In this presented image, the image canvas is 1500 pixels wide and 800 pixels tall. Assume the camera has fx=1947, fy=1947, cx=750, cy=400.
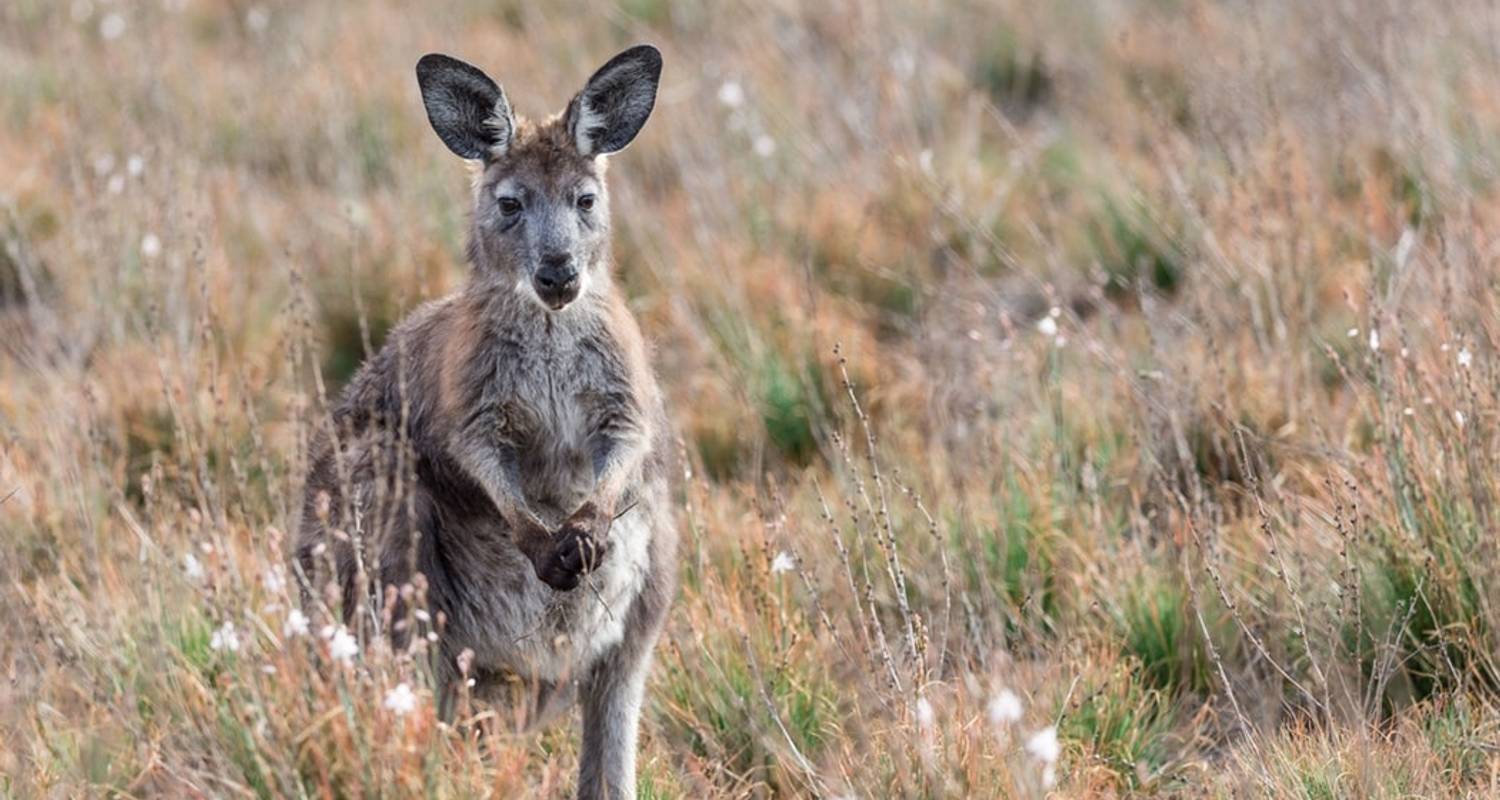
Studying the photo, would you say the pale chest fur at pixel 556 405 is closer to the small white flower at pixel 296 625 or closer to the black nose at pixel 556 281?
the black nose at pixel 556 281

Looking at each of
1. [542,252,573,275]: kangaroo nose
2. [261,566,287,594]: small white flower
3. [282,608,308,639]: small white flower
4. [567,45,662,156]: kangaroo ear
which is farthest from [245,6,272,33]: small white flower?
[282,608,308,639]: small white flower

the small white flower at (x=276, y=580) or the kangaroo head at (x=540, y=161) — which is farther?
→ the kangaroo head at (x=540, y=161)

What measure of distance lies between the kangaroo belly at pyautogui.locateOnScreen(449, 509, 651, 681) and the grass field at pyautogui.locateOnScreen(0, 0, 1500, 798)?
0.19 m

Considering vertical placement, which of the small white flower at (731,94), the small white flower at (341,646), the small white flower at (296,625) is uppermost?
the small white flower at (731,94)

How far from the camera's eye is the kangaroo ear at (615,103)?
455 cm

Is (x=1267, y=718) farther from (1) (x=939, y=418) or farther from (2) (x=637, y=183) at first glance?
(2) (x=637, y=183)

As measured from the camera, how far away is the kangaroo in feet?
13.5

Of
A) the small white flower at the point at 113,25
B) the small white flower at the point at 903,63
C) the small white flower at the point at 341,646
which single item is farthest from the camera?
the small white flower at the point at 113,25

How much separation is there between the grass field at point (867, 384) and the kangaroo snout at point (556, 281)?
0.71 meters

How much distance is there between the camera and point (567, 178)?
446 cm

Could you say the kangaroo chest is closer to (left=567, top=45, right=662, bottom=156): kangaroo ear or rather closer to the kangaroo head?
the kangaroo head

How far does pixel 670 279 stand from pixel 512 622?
2976mm

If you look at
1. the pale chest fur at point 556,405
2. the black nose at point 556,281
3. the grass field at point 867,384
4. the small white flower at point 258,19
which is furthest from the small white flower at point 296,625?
the small white flower at point 258,19

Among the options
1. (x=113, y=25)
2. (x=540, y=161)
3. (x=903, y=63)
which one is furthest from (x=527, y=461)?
(x=113, y=25)
